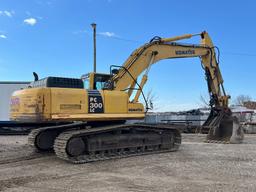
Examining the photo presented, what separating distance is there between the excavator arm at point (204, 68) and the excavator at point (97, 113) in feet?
0.12

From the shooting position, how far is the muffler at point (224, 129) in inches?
724

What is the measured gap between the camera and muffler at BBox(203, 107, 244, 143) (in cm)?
1839

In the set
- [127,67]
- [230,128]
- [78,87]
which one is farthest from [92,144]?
[230,128]

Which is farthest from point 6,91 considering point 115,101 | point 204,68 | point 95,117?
point 95,117

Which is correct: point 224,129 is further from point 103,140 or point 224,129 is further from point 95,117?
point 95,117

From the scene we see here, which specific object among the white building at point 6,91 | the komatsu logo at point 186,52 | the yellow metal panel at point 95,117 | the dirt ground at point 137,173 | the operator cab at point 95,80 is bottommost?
the dirt ground at point 137,173

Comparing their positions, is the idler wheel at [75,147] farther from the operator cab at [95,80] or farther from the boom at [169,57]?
the boom at [169,57]

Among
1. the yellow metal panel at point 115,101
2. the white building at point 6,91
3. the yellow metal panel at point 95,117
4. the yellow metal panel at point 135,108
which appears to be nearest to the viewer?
the yellow metal panel at point 95,117

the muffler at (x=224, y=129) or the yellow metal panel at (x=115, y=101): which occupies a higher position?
the yellow metal panel at (x=115, y=101)

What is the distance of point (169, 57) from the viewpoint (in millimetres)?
16328

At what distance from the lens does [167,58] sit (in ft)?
53.4

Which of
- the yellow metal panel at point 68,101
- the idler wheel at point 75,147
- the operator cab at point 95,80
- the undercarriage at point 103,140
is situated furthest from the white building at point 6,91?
the idler wheel at point 75,147

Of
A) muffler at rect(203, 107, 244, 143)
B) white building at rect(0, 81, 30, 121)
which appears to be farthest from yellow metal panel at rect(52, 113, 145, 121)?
white building at rect(0, 81, 30, 121)

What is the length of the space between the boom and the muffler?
51 cm
